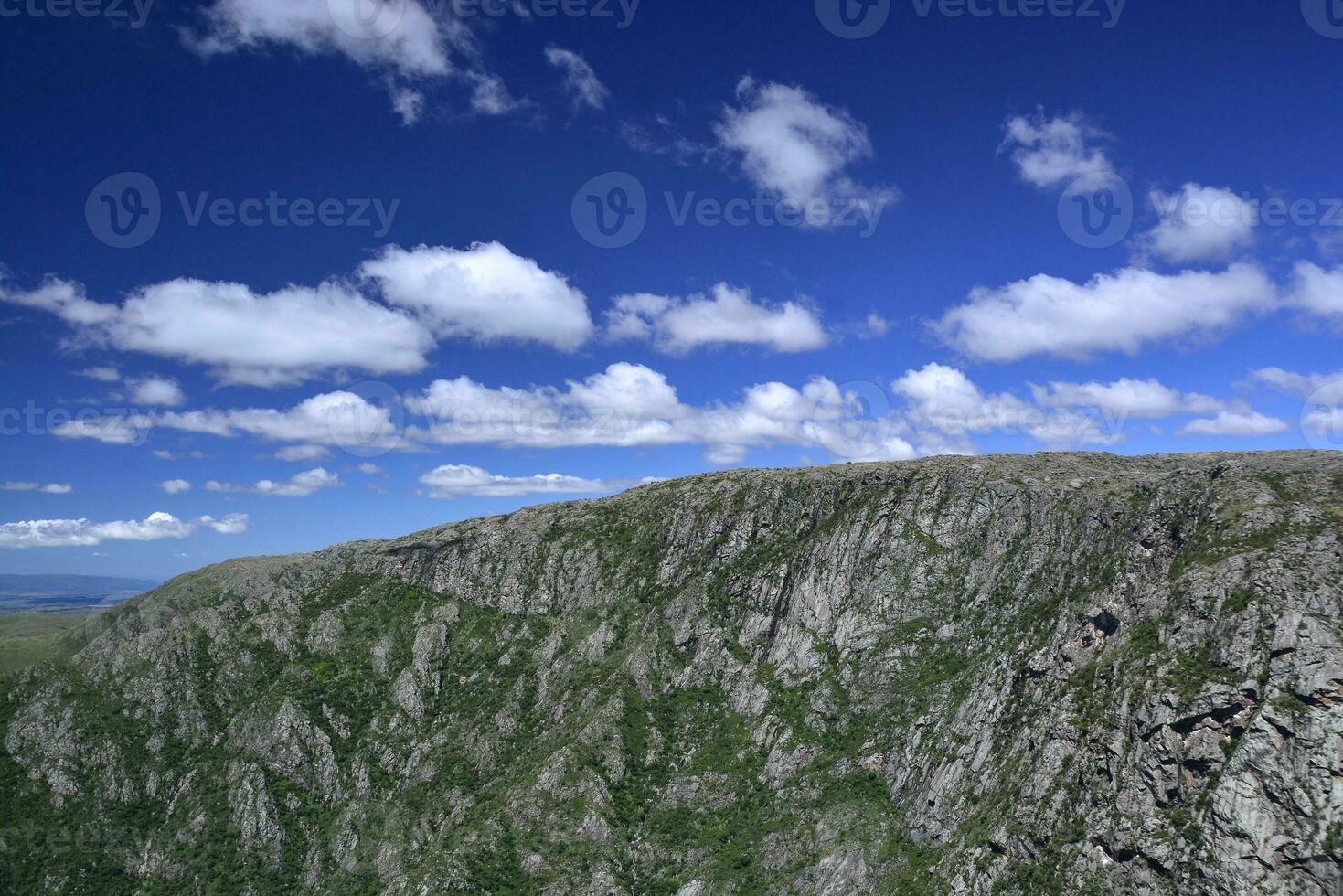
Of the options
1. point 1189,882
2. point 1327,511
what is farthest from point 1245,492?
point 1189,882

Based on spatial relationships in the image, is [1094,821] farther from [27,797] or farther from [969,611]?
[27,797]

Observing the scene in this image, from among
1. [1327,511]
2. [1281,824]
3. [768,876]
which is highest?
[1327,511]

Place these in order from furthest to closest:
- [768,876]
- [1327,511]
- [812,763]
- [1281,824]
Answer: [812,763] → [768,876] → [1327,511] → [1281,824]

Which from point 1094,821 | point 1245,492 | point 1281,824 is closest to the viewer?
point 1281,824

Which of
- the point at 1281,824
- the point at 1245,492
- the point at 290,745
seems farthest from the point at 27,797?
the point at 1245,492

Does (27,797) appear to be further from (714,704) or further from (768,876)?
(768,876)

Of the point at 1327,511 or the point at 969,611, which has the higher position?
the point at 1327,511

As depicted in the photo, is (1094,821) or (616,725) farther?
(616,725)
